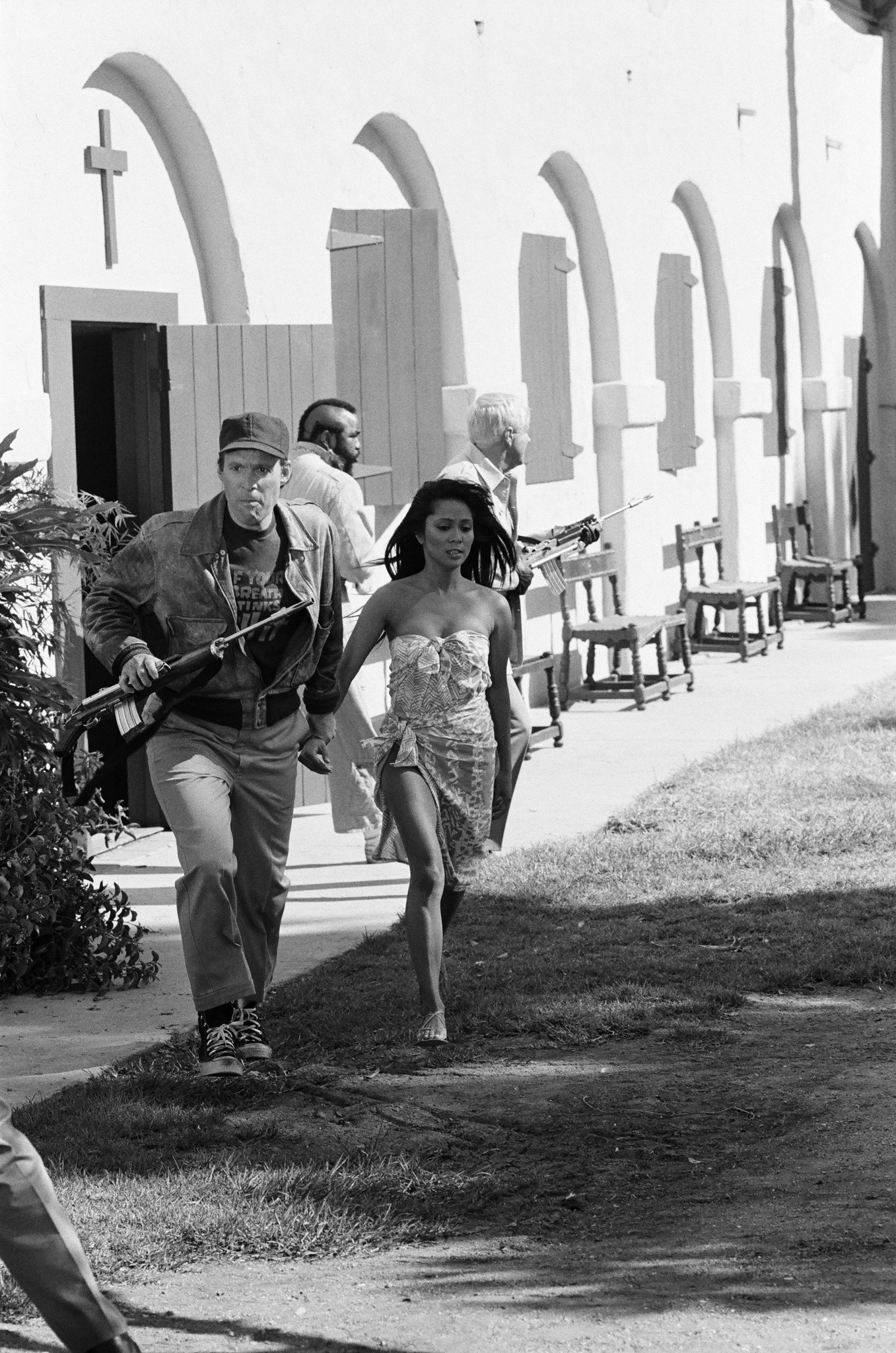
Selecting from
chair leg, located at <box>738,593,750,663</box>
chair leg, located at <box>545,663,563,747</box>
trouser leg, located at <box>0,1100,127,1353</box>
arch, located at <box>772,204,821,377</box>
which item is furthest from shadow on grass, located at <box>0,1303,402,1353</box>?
arch, located at <box>772,204,821,377</box>

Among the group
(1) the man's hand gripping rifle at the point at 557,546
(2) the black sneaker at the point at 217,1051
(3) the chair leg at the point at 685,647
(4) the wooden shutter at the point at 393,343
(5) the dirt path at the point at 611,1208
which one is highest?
(4) the wooden shutter at the point at 393,343

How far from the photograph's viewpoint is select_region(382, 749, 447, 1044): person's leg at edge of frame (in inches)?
226

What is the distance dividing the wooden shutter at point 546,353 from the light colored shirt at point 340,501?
466 centimetres

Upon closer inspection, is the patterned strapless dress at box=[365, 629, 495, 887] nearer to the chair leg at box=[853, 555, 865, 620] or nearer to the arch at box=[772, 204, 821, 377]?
the chair leg at box=[853, 555, 865, 620]

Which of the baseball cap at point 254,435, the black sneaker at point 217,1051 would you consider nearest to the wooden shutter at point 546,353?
the baseball cap at point 254,435

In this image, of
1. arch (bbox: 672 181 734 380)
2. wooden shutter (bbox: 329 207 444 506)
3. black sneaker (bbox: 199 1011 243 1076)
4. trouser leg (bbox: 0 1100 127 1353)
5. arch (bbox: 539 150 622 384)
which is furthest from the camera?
arch (bbox: 672 181 734 380)

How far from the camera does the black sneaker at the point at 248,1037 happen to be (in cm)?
545

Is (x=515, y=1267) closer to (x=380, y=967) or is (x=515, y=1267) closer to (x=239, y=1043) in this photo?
(x=239, y=1043)

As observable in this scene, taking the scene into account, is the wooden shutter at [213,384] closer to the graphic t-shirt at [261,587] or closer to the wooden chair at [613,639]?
the graphic t-shirt at [261,587]

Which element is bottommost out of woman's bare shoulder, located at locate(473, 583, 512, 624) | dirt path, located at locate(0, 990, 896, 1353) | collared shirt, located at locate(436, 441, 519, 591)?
dirt path, located at locate(0, 990, 896, 1353)

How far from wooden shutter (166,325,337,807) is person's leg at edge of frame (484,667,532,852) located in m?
2.02

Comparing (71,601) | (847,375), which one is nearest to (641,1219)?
(71,601)

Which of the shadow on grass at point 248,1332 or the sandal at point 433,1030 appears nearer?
the shadow on grass at point 248,1332

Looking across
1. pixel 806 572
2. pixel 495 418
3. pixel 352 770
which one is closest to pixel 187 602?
pixel 495 418
